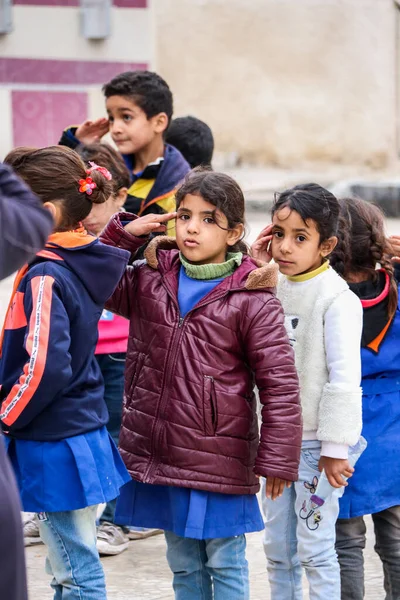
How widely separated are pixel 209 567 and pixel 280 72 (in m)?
25.5

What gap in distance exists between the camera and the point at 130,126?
454cm

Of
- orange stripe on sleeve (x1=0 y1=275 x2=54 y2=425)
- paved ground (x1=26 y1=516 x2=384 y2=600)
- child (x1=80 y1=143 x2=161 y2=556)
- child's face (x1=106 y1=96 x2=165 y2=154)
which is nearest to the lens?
orange stripe on sleeve (x1=0 y1=275 x2=54 y2=425)

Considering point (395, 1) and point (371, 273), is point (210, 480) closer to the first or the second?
point (371, 273)

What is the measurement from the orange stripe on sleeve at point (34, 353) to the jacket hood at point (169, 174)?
5.05 feet

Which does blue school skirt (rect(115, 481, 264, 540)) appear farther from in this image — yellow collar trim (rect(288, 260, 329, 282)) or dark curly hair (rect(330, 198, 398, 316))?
dark curly hair (rect(330, 198, 398, 316))

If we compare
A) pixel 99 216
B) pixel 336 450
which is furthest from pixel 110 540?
pixel 336 450

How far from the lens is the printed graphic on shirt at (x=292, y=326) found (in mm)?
3348

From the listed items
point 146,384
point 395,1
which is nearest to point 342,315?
point 146,384

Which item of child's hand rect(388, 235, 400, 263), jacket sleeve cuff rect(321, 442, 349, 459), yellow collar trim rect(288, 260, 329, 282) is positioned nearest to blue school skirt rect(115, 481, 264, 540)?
jacket sleeve cuff rect(321, 442, 349, 459)

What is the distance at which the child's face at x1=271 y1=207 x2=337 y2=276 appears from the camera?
3.34m

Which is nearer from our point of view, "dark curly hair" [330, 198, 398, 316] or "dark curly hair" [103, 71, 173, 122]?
"dark curly hair" [330, 198, 398, 316]

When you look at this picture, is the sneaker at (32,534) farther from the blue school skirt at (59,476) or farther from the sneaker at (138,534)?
the blue school skirt at (59,476)

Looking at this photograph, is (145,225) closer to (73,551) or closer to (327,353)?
(327,353)

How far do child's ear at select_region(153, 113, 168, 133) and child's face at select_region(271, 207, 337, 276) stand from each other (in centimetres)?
134
